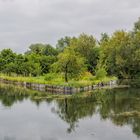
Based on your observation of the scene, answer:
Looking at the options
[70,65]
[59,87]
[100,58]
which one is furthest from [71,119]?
[100,58]

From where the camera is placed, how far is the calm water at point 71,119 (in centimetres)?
2233

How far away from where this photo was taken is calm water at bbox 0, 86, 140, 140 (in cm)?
2233

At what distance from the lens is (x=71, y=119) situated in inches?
1085

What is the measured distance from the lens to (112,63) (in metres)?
65.6

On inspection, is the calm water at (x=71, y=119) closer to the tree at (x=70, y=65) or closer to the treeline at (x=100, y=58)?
the tree at (x=70, y=65)

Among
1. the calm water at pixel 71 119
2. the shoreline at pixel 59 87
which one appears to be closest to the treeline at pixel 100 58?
the shoreline at pixel 59 87

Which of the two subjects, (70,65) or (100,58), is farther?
(100,58)

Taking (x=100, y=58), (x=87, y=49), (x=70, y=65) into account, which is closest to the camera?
(x=70, y=65)

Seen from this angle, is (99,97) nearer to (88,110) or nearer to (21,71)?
(88,110)

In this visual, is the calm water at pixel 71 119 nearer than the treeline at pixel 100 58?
Yes

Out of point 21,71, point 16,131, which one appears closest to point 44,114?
point 16,131

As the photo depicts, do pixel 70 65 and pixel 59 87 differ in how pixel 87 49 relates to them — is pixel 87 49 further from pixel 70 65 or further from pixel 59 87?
pixel 59 87

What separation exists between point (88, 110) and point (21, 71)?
1456 inches

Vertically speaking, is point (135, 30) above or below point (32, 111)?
above
